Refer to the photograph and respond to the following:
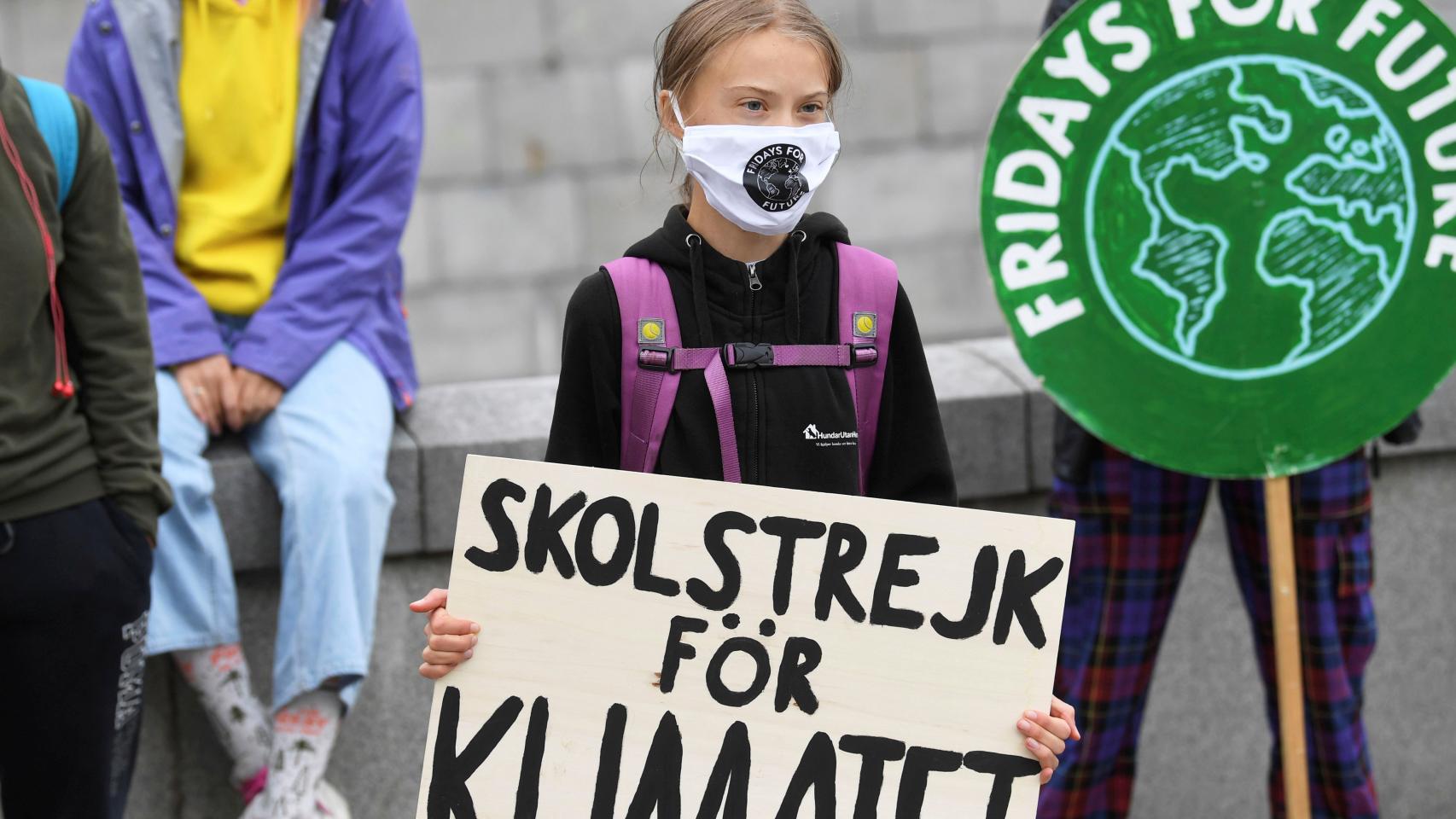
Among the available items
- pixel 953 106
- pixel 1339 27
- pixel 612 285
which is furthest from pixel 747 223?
pixel 953 106

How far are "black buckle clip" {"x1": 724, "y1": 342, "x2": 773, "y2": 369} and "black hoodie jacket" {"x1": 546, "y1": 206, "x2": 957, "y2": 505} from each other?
11mm

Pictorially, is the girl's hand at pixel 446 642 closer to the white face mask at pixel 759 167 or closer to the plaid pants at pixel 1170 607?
the white face mask at pixel 759 167

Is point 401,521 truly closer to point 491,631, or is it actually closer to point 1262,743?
point 491,631

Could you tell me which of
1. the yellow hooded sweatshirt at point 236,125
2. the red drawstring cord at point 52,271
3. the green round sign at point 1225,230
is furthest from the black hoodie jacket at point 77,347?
the green round sign at point 1225,230

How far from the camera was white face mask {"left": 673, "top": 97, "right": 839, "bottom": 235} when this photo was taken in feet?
7.23

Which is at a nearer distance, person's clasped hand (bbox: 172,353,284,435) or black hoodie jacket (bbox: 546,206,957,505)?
black hoodie jacket (bbox: 546,206,957,505)

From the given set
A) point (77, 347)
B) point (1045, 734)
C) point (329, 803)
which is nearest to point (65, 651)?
point (77, 347)

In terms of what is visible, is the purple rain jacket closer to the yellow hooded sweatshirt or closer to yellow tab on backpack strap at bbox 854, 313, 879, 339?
the yellow hooded sweatshirt

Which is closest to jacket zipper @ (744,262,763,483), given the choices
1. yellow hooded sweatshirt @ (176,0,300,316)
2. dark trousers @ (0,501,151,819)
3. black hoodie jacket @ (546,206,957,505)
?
black hoodie jacket @ (546,206,957,505)

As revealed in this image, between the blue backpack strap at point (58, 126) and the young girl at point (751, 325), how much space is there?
104 centimetres

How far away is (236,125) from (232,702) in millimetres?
1110

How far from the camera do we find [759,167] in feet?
7.21

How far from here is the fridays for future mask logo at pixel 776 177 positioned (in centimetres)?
220

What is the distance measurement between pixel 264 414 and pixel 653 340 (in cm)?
139
